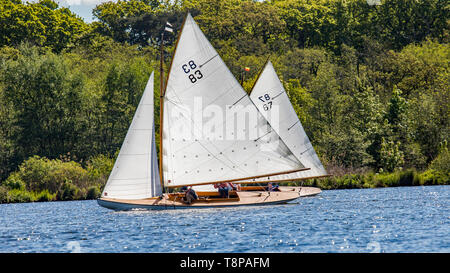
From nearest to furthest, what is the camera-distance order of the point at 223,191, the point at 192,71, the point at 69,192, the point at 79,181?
the point at 192,71 < the point at 223,191 < the point at 69,192 < the point at 79,181

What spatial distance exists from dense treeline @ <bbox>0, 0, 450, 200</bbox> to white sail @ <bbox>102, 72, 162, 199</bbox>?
24.1m

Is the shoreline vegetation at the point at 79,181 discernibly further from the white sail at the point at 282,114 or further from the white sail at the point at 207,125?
the white sail at the point at 207,125

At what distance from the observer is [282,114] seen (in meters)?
52.8

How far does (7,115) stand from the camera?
80625mm

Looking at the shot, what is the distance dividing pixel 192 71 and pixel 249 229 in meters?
12.6

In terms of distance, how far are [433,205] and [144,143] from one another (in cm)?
1698

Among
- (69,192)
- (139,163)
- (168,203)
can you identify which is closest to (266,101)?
(168,203)

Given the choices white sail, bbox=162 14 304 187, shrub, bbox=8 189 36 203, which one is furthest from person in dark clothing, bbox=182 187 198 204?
shrub, bbox=8 189 36 203

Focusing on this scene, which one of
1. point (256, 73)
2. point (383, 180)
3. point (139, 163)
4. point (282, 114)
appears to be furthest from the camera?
point (256, 73)

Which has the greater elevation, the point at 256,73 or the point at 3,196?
the point at 256,73

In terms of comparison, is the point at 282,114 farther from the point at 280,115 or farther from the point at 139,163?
the point at 139,163

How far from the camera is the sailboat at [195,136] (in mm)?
38688

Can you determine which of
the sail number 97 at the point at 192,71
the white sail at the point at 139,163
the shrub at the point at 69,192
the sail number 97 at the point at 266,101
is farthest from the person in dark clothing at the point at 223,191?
the shrub at the point at 69,192

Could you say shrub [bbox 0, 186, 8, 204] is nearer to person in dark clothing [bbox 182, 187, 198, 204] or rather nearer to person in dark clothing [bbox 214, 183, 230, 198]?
person in dark clothing [bbox 182, 187, 198, 204]
